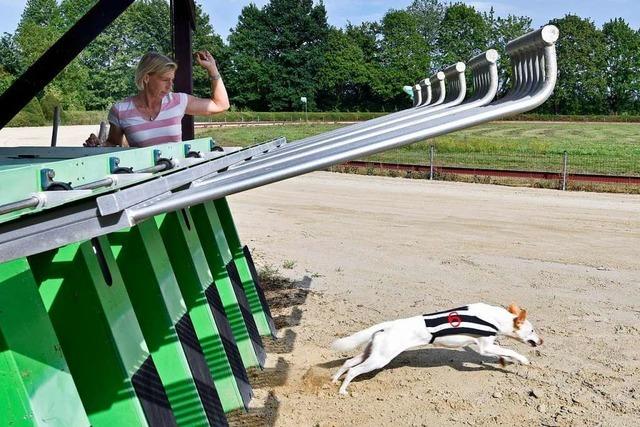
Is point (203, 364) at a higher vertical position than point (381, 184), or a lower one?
higher

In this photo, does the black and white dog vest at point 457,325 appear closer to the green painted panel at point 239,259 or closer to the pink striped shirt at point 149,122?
the green painted panel at point 239,259

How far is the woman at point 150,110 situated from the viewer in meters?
4.12

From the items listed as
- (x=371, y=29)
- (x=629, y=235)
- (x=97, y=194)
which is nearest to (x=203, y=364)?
(x=97, y=194)

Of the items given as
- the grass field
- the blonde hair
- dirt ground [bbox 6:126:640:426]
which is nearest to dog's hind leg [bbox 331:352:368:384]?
dirt ground [bbox 6:126:640:426]

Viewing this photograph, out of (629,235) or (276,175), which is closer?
(276,175)

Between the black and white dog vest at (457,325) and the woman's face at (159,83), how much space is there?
2.11 metres

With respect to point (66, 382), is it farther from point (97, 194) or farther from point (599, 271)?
point (599, 271)

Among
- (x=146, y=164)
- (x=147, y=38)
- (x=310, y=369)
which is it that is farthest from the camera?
(x=147, y=38)

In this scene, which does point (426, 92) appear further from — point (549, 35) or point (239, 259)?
point (549, 35)

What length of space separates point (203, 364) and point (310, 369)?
1503mm

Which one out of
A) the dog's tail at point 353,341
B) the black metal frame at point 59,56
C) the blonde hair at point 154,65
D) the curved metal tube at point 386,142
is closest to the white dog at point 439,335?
the dog's tail at point 353,341

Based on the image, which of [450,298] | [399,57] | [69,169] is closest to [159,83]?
[69,169]

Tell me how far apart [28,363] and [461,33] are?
265 ft

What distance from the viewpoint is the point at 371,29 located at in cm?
7594
